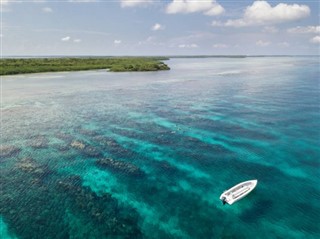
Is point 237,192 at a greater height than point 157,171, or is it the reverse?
point 237,192

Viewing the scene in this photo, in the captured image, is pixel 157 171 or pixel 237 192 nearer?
pixel 237 192

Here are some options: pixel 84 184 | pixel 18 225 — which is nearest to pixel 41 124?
pixel 84 184

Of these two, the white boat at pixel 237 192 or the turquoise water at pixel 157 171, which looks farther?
the white boat at pixel 237 192

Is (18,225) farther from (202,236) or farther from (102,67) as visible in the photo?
(102,67)

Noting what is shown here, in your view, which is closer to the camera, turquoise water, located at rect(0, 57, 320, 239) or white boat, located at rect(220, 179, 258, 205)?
turquoise water, located at rect(0, 57, 320, 239)
